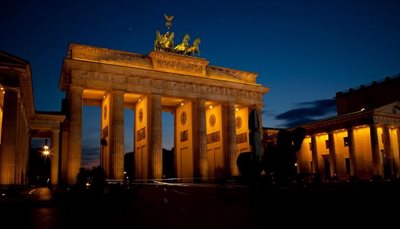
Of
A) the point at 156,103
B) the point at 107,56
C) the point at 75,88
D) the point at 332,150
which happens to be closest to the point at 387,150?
the point at 332,150

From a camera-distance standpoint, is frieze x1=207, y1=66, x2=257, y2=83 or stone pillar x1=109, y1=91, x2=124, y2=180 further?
frieze x1=207, y1=66, x2=257, y2=83

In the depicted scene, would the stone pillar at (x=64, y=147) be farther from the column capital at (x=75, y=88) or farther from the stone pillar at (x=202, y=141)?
the stone pillar at (x=202, y=141)

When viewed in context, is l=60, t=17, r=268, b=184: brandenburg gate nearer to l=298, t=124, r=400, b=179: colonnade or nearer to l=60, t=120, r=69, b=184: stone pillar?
l=60, t=120, r=69, b=184: stone pillar

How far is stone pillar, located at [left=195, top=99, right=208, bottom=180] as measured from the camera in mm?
43375

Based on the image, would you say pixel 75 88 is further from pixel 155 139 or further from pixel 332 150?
pixel 332 150

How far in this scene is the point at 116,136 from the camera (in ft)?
127

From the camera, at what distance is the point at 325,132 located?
49.0 m

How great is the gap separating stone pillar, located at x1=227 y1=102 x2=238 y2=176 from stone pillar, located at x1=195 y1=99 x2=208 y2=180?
3.58 meters

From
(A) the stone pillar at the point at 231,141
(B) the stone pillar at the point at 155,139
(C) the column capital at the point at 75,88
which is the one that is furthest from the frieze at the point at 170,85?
(A) the stone pillar at the point at 231,141

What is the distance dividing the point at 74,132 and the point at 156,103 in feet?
31.7

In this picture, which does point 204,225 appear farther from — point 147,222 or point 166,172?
point 166,172

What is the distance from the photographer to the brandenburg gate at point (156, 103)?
124 ft

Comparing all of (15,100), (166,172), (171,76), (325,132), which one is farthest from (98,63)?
(166,172)

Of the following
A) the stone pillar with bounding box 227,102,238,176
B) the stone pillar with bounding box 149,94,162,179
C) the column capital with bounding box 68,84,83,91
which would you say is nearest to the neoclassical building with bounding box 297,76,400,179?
the stone pillar with bounding box 227,102,238,176
